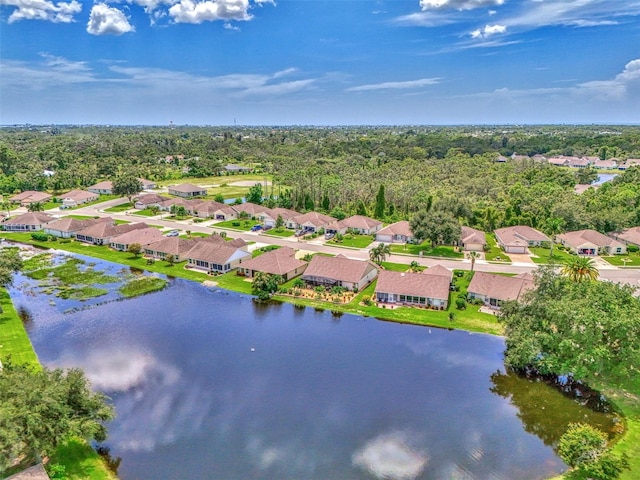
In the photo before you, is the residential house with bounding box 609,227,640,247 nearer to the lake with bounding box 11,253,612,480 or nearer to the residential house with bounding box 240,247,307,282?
the lake with bounding box 11,253,612,480

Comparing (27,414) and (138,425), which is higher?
(27,414)

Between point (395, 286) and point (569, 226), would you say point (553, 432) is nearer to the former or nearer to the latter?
point (395, 286)

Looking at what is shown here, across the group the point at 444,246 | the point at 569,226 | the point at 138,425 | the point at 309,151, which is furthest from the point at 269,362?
the point at 309,151

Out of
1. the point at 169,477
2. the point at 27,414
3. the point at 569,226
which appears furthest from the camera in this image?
the point at 569,226

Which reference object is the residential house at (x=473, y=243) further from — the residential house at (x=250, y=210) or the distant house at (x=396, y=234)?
the residential house at (x=250, y=210)

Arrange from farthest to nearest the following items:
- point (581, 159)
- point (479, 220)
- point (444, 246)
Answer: point (581, 159), point (479, 220), point (444, 246)

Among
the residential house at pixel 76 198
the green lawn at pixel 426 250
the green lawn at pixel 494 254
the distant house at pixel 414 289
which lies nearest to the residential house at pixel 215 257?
the distant house at pixel 414 289

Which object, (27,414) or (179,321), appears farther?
(179,321)
